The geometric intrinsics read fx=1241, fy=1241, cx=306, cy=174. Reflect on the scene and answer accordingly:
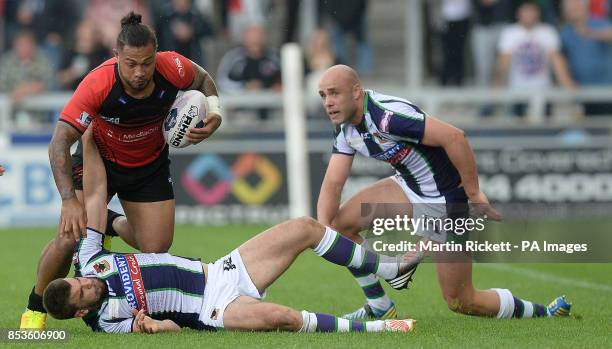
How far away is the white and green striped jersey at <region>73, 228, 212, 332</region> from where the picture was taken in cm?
779

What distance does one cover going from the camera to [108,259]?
7.85m

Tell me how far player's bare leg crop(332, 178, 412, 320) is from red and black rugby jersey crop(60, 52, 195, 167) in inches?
57.7

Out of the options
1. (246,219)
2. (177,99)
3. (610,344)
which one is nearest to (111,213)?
(177,99)

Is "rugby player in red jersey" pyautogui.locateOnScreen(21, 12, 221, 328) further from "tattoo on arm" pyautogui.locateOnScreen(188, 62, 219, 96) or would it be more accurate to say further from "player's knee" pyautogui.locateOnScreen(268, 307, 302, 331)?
"player's knee" pyautogui.locateOnScreen(268, 307, 302, 331)

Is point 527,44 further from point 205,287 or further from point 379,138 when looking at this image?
point 205,287

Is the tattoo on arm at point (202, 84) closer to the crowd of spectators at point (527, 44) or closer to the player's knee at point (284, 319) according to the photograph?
the player's knee at point (284, 319)

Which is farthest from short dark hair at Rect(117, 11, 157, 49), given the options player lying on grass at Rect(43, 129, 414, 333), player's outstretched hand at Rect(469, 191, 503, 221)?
player's outstretched hand at Rect(469, 191, 503, 221)

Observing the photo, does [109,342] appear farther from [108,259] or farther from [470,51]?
[470,51]

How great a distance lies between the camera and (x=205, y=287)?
26.0ft

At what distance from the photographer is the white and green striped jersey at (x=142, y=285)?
779 cm

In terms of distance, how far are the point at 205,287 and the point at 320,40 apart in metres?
10.4

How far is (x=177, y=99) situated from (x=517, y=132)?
31.3 ft

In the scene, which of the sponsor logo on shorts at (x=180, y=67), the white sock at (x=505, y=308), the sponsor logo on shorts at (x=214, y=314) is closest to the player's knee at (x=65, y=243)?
the sponsor logo on shorts at (x=214, y=314)

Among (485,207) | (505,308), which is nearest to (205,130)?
(485,207)
